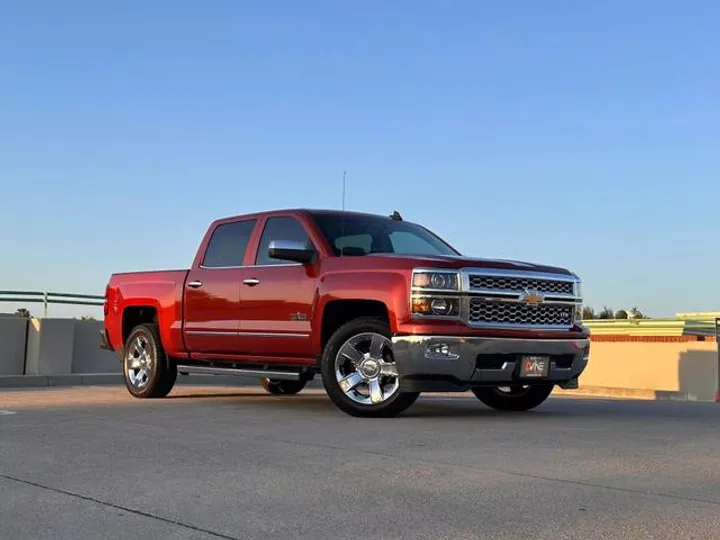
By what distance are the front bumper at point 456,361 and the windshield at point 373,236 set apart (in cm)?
153

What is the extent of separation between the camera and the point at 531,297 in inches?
319

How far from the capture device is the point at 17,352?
15.0 metres

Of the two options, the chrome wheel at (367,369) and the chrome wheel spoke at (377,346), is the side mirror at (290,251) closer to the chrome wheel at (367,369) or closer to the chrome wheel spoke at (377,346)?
the chrome wheel at (367,369)

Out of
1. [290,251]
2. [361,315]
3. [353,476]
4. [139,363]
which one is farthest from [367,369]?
[139,363]

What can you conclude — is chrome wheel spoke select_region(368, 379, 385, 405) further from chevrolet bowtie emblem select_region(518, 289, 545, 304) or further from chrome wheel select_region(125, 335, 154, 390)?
chrome wheel select_region(125, 335, 154, 390)

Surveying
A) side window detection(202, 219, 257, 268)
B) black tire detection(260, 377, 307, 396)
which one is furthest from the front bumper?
black tire detection(260, 377, 307, 396)

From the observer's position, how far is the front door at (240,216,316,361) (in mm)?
8617

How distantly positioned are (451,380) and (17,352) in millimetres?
9901

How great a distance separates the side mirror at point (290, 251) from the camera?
27.7 feet

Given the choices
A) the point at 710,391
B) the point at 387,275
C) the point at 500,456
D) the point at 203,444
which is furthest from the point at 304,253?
the point at 710,391

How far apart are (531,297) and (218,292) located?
3.39m

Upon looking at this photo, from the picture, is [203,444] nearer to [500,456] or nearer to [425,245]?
[500,456]

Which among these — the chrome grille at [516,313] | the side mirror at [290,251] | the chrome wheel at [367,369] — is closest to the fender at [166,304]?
the side mirror at [290,251]

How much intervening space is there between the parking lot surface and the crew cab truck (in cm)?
48
